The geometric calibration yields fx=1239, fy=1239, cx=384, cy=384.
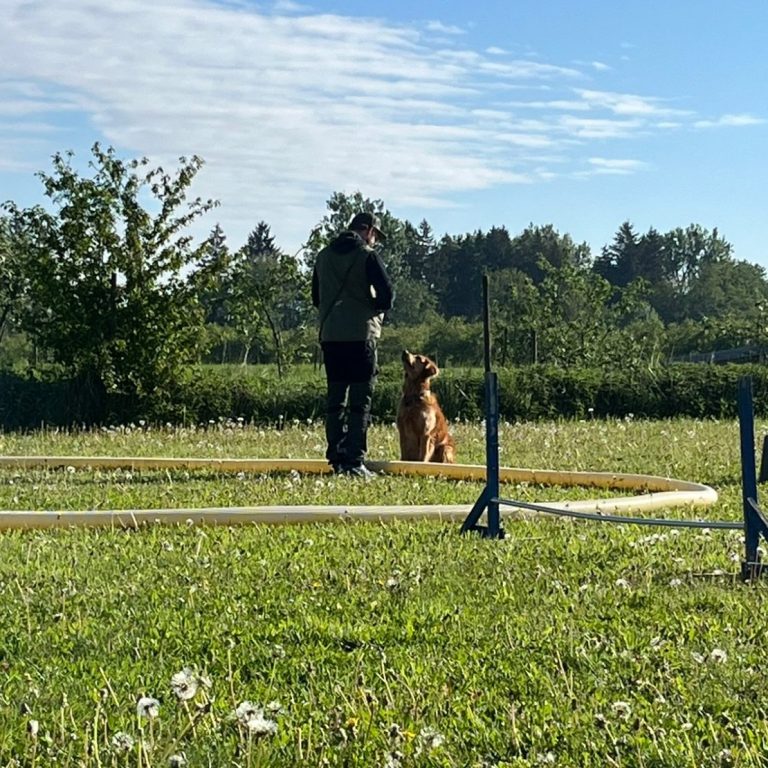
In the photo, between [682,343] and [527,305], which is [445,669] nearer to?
[527,305]

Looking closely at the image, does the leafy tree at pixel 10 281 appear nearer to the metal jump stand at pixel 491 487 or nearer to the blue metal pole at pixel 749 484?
the metal jump stand at pixel 491 487

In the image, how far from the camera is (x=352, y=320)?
400 inches

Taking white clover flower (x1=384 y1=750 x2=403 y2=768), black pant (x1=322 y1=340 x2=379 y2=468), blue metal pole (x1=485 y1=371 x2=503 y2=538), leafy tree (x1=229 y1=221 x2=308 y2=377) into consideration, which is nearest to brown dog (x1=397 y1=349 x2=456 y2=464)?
black pant (x1=322 y1=340 x2=379 y2=468)

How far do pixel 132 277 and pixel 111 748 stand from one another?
15854 mm

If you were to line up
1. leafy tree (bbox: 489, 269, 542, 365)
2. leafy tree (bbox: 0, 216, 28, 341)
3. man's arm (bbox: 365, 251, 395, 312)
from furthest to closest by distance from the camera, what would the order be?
leafy tree (bbox: 489, 269, 542, 365)
leafy tree (bbox: 0, 216, 28, 341)
man's arm (bbox: 365, 251, 395, 312)

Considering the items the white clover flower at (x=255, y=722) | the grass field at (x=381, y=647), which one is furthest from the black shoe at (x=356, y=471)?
the white clover flower at (x=255, y=722)

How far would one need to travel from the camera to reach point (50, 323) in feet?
61.0

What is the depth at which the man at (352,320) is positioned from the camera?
10164 millimetres

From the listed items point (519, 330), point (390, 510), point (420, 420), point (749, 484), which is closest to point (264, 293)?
Answer: point (519, 330)

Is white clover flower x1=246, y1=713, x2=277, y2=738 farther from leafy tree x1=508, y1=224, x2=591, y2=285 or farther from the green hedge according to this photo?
leafy tree x1=508, y1=224, x2=591, y2=285

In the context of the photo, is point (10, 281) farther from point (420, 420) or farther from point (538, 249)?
point (538, 249)

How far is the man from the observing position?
10164mm

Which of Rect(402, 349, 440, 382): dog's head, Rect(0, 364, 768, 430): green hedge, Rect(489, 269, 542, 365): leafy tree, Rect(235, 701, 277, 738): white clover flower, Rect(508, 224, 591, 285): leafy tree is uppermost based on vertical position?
Rect(508, 224, 591, 285): leafy tree

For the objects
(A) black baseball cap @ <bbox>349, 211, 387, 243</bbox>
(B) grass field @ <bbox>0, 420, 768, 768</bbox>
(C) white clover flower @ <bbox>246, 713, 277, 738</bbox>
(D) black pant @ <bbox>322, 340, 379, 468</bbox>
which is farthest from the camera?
(A) black baseball cap @ <bbox>349, 211, 387, 243</bbox>
